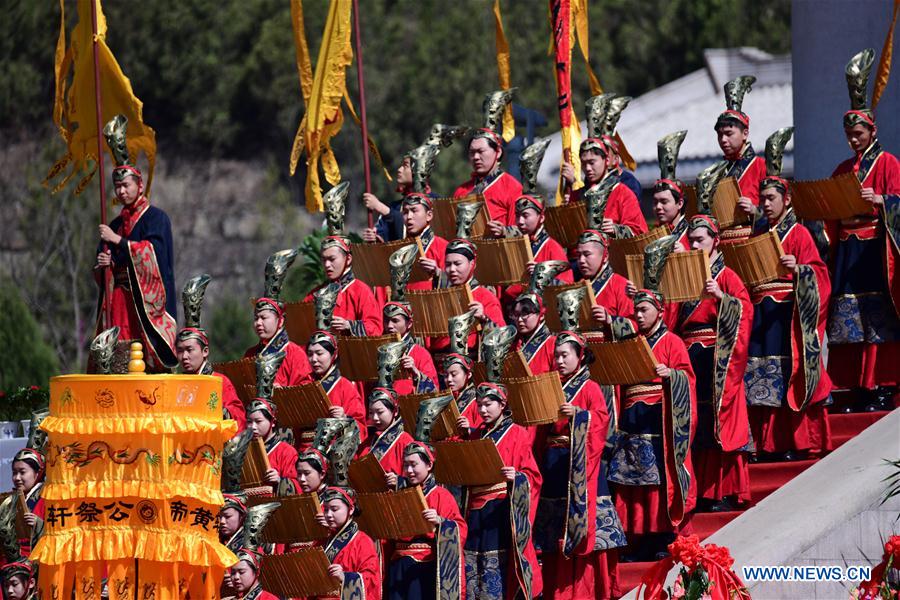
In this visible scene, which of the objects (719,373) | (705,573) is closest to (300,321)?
(719,373)

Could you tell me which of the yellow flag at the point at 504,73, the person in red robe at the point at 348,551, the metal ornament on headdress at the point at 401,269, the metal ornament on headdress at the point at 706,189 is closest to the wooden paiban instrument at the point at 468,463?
the person in red robe at the point at 348,551

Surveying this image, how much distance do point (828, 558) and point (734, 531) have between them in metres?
0.68

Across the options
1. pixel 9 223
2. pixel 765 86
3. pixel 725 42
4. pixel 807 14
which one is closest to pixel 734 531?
pixel 807 14

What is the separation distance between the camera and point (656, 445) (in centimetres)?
1142

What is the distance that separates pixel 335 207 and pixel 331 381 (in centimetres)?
136

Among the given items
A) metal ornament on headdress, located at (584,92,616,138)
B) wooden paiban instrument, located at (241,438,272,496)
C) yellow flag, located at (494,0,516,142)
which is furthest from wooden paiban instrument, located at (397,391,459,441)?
yellow flag, located at (494,0,516,142)

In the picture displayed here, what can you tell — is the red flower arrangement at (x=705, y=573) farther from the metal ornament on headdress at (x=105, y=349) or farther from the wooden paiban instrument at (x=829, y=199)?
the wooden paiban instrument at (x=829, y=199)

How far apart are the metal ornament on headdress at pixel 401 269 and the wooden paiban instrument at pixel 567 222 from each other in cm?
101

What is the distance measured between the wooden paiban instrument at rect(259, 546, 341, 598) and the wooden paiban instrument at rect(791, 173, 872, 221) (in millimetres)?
3517

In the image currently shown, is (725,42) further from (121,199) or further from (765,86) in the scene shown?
(121,199)

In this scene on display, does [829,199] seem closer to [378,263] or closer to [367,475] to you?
[378,263]

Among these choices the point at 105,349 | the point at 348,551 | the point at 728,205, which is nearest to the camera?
the point at 105,349

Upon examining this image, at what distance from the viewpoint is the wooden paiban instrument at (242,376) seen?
41.1 ft

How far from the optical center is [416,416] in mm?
11461
